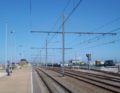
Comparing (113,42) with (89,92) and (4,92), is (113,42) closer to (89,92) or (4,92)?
(89,92)

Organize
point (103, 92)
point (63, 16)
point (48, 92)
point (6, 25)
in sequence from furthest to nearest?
point (6, 25), point (63, 16), point (48, 92), point (103, 92)

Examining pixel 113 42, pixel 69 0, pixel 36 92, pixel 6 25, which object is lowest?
pixel 36 92

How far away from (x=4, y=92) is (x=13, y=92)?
Result: 65 centimetres

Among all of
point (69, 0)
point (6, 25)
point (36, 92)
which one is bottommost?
point (36, 92)

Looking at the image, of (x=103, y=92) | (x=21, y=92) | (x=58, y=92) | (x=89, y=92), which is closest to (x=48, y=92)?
(x=58, y=92)

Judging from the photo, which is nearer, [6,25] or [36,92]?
[36,92]

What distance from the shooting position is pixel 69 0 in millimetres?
13242

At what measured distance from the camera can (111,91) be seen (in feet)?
37.3

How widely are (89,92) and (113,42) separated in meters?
13.9

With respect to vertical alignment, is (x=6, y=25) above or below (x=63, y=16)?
above

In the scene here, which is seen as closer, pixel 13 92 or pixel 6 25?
pixel 13 92

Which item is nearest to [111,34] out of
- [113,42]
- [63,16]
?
[113,42]

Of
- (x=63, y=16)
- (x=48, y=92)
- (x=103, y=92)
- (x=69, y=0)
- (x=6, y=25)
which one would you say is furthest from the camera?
(x=6, y=25)

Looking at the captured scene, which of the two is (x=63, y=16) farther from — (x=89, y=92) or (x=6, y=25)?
(x=6, y=25)
